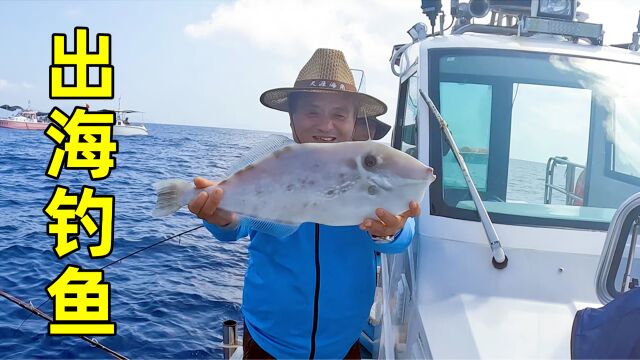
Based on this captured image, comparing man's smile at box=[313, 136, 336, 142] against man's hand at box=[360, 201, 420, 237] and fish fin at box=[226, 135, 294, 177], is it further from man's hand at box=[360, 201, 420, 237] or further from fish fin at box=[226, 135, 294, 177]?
man's hand at box=[360, 201, 420, 237]

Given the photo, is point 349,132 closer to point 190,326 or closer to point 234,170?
point 234,170

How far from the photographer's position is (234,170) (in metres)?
2.14

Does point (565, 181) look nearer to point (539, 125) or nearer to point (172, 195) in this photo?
point (539, 125)

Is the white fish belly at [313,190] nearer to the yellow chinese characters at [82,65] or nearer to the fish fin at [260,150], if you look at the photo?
the fish fin at [260,150]

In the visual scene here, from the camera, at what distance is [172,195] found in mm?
2123

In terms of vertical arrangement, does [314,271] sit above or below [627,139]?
below

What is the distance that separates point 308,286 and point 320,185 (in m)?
0.73

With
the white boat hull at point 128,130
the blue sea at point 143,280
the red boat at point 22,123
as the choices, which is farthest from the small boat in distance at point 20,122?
the blue sea at point 143,280

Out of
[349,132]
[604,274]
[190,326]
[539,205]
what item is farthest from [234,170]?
[190,326]

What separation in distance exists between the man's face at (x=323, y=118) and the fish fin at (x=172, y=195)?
0.67 meters

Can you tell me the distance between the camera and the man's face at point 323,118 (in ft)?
8.09

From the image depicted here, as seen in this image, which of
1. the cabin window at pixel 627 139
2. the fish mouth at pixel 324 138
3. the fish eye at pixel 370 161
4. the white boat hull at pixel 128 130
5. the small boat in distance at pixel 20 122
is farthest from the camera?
the white boat hull at pixel 128 130

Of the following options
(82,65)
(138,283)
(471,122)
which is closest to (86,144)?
(82,65)

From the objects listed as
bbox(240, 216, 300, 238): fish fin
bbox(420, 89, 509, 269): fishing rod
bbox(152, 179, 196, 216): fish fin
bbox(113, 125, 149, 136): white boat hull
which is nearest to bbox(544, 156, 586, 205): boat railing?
bbox(420, 89, 509, 269): fishing rod
